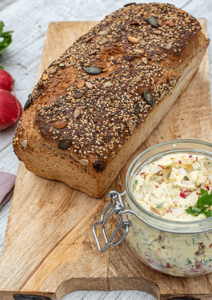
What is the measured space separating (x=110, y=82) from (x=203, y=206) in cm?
107

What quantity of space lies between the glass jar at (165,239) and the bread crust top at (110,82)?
39cm

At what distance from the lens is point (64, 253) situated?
6.84 feet

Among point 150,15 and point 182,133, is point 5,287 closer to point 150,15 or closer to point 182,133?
point 182,133

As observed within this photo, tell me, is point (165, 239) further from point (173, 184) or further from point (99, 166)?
point (99, 166)

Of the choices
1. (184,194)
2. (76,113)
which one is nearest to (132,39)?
(76,113)

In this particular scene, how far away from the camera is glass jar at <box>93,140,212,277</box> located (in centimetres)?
163

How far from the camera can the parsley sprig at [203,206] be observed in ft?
5.44

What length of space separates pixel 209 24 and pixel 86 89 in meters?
1.67

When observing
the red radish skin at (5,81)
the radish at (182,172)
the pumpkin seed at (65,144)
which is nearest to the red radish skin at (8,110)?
the red radish skin at (5,81)

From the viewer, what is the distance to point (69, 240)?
2.14 metres

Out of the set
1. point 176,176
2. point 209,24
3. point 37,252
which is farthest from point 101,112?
point 209,24

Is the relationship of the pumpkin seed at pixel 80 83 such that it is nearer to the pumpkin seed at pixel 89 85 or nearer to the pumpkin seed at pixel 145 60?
the pumpkin seed at pixel 89 85

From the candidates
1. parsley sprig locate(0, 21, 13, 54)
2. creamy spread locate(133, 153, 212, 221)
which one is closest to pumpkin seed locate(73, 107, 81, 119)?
creamy spread locate(133, 153, 212, 221)

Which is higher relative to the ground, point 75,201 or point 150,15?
point 150,15
